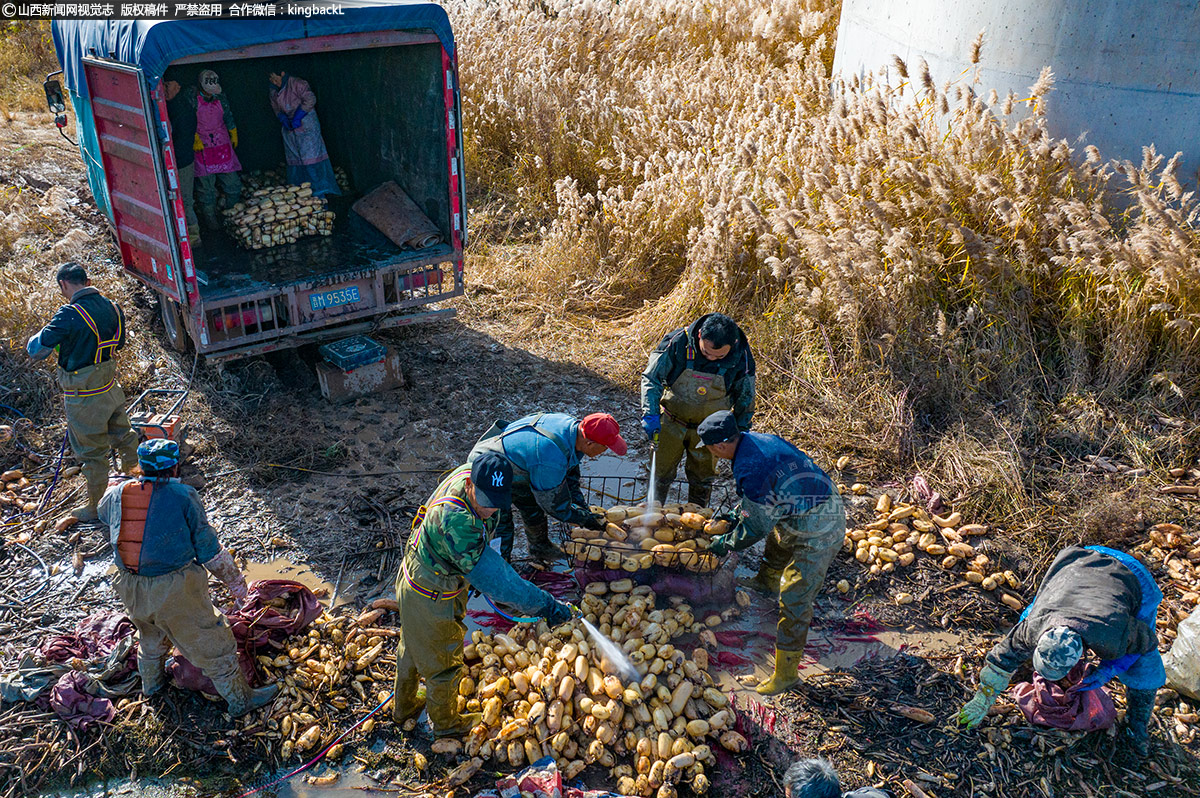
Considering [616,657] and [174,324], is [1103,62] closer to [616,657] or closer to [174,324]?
[616,657]

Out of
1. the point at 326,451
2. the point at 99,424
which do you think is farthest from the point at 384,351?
the point at 99,424

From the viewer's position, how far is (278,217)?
8.30 metres

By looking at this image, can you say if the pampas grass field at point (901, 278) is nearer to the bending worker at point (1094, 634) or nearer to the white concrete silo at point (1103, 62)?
the white concrete silo at point (1103, 62)

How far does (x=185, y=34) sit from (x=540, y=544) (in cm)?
451

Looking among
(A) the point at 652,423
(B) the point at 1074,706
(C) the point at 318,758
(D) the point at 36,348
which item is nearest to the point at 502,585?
(C) the point at 318,758

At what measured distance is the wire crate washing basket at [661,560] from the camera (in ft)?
17.1

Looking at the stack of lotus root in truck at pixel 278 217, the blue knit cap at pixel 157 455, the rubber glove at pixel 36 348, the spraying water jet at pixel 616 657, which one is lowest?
the spraying water jet at pixel 616 657

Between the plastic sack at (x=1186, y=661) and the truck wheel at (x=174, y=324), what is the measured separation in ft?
27.0

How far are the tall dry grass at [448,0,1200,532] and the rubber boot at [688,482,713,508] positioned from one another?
4.45 ft

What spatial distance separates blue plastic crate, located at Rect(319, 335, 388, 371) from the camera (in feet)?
24.7

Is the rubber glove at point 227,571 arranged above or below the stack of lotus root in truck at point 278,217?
below

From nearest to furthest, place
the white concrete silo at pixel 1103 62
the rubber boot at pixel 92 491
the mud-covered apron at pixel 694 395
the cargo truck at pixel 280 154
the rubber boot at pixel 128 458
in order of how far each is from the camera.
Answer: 1. the mud-covered apron at pixel 694 395
2. the rubber boot at pixel 92 491
3. the cargo truck at pixel 280 154
4. the rubber boot at pixel 128 458
5. the white concrete silo at pixel 1103 62

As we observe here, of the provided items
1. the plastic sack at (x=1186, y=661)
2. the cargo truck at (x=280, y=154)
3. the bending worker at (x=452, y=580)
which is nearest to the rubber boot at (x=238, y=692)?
the bending worker at (x=452, y=580)

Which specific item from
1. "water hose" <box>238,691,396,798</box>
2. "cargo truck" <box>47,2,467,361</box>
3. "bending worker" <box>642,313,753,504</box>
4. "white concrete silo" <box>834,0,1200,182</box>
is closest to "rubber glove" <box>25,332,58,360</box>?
"cargo truck" <box>47,2,467,361</box>
